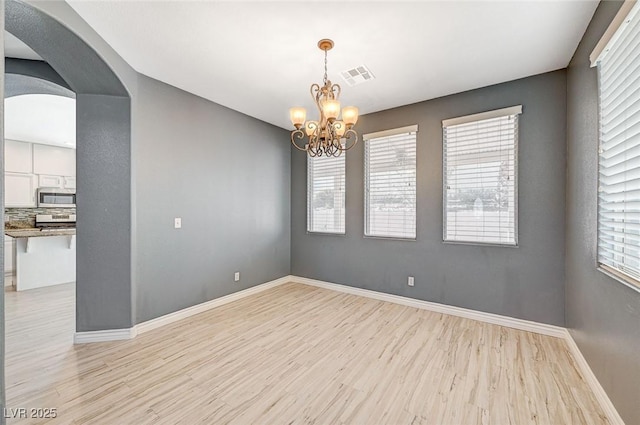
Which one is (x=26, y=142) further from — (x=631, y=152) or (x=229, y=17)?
(x=631, y=152)

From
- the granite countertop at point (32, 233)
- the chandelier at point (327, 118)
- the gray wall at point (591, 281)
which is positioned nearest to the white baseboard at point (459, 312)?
the gray wall at point (591, 281)

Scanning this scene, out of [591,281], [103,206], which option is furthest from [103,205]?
[591,281]

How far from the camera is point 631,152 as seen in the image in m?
1.60

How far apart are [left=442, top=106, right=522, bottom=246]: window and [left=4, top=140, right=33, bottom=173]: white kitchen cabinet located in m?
8.04

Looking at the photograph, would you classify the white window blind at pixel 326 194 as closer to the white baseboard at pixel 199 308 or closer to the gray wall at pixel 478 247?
the gray wall at pixel 478 247

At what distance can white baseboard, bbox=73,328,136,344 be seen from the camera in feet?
8.95

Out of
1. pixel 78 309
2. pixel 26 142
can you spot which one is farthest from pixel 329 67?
pixel 26 142

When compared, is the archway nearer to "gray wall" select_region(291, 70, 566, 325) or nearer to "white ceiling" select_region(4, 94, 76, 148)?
"white ceiling" select_region(4, 94, 76, 148)

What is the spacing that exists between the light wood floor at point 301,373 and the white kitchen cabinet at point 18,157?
401 cm

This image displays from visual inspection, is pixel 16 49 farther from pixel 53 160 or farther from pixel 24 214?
pixel 24 214

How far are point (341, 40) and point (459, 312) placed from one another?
3.32 metres

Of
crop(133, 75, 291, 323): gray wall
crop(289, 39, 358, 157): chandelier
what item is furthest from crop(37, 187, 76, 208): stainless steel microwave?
crop(289, 39, 358, 157): chandelier

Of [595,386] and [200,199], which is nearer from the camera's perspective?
[595,386]

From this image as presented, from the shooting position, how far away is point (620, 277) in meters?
1.67
